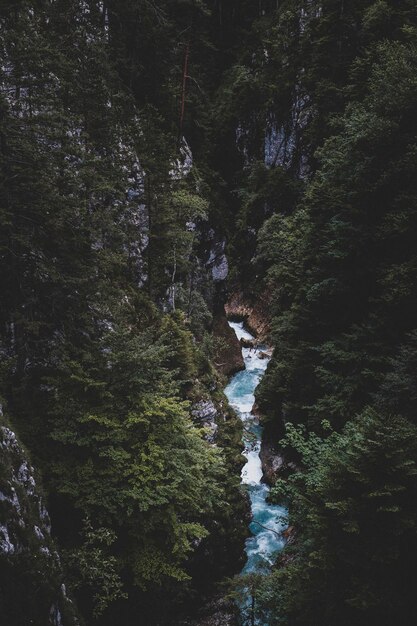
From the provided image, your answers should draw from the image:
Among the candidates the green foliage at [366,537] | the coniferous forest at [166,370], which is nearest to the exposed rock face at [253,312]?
the coniferous forest at [166,370]

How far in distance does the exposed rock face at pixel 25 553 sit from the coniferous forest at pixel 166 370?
4 cm

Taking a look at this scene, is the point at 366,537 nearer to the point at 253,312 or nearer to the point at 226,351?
the point at 226,351

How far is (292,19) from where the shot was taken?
36469mm

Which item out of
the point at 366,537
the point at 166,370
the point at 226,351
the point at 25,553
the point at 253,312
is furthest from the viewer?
the point at 253,312

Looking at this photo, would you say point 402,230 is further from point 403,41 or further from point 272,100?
point 272,100

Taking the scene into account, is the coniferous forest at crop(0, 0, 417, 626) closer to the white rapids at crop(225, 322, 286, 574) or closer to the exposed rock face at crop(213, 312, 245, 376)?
the white rapids at crop(225, 322, 286, 574)

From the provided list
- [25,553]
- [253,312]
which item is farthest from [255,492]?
[253,312]

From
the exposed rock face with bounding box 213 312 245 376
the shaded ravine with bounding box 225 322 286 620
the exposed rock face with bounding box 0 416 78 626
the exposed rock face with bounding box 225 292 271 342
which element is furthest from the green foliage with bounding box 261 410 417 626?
the exposed rock face with bounding box 225 292 271 342

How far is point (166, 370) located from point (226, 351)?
1794 centimetres

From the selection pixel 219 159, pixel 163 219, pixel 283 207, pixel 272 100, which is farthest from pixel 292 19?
pixel 163 219

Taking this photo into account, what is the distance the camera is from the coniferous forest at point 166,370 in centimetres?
827

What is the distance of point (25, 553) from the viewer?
7328 mm

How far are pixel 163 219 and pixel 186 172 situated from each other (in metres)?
10.4

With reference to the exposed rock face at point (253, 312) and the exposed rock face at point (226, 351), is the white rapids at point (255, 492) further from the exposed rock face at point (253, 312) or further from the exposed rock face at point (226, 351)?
the exposed rock face at point (253, 312)
